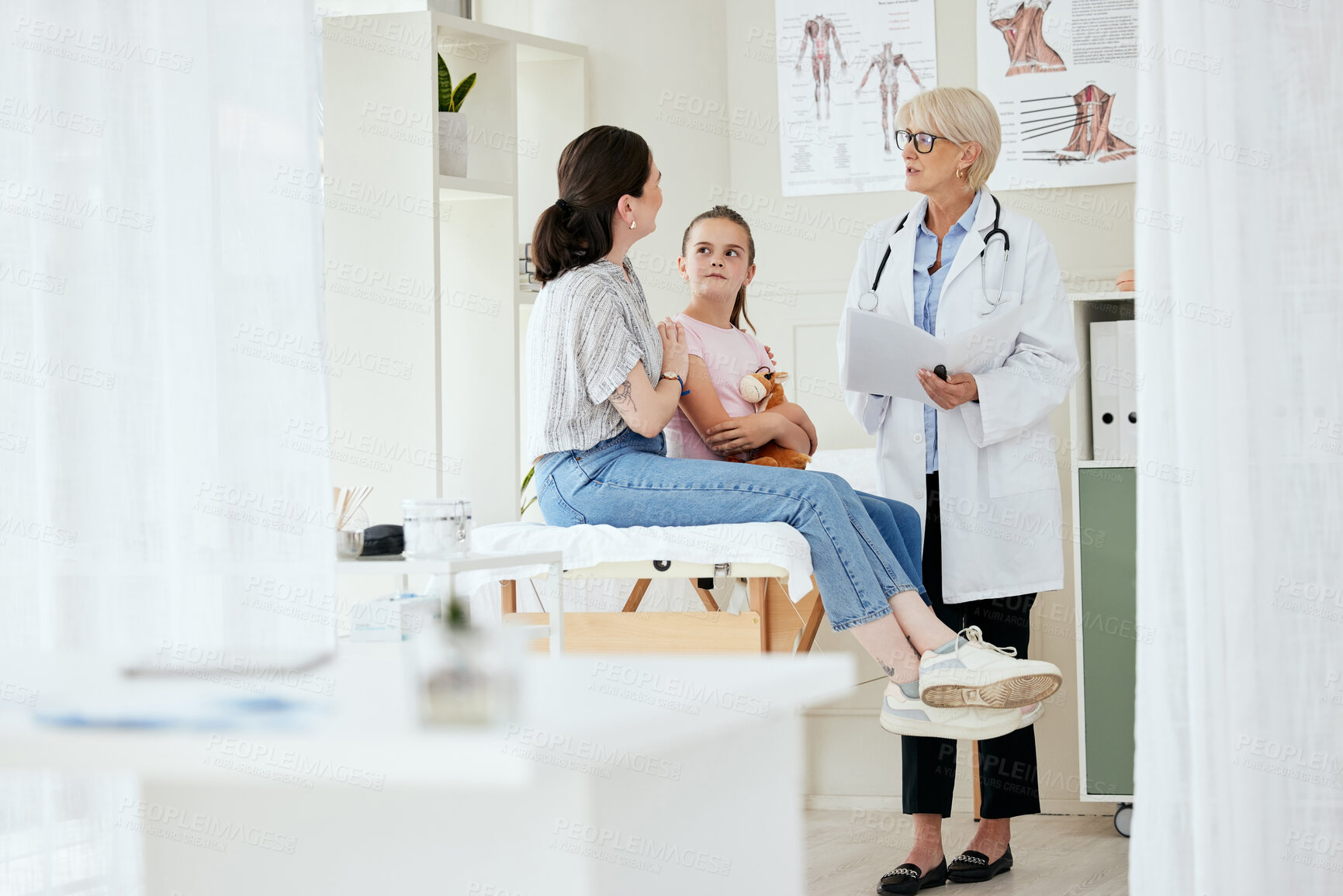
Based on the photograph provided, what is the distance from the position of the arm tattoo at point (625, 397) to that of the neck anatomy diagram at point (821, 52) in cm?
155

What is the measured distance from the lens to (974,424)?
238cm

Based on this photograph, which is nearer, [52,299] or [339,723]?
[339,723]

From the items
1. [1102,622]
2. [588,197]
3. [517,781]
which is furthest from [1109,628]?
[517,781]

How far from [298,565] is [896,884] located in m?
1.40

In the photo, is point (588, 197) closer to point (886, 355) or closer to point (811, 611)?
point (886, 355)

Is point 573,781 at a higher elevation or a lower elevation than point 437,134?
lower

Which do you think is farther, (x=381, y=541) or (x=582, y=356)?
(x=582, y=356)

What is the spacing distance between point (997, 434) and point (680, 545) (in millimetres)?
697

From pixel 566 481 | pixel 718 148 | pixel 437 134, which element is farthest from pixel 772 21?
pixel 566 481

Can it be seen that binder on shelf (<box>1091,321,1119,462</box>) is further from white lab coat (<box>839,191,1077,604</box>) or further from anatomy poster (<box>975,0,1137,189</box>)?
anatomy poster (<box>975,0,1137,189</box>)

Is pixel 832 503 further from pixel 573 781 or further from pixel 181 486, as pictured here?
pixel 573 781

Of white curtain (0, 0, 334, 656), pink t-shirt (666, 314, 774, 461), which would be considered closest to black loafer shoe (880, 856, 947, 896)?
pink t-shirt (666, 314, 774, 461)

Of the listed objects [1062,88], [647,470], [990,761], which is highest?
[1062,88]

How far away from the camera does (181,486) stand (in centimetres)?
138
